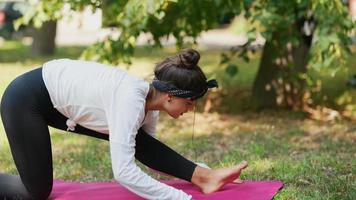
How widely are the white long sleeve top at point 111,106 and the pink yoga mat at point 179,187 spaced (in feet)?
1.24

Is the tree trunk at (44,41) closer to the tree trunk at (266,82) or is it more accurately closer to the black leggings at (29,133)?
the tree trunk at (266,82)

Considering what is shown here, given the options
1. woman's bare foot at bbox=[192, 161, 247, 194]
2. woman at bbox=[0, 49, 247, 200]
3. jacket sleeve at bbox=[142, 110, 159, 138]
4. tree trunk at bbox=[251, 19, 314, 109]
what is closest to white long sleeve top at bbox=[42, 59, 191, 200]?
woman at bbox=[0, 49, 247, 200]

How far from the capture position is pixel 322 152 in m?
5.40

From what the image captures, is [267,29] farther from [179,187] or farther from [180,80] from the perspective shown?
[180,80]

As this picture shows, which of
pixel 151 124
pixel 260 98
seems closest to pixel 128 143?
pixel 151 124

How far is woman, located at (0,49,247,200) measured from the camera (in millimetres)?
3365

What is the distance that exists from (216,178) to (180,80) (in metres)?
0.74

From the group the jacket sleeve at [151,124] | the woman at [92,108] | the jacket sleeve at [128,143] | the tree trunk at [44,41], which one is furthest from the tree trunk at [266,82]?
the tree trunk at [44,41]

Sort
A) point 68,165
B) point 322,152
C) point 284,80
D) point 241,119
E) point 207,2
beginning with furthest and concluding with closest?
point 284,80
point 241,119
point 207,2
point 322,152
point 68,165

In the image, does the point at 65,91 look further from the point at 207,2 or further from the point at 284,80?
the point at 284,80

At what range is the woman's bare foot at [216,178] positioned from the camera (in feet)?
12.9

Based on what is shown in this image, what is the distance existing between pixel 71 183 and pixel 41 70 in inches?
33.8

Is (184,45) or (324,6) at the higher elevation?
(324,6)

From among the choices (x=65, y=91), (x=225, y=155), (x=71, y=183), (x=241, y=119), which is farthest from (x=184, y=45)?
(x=65, y=91)
